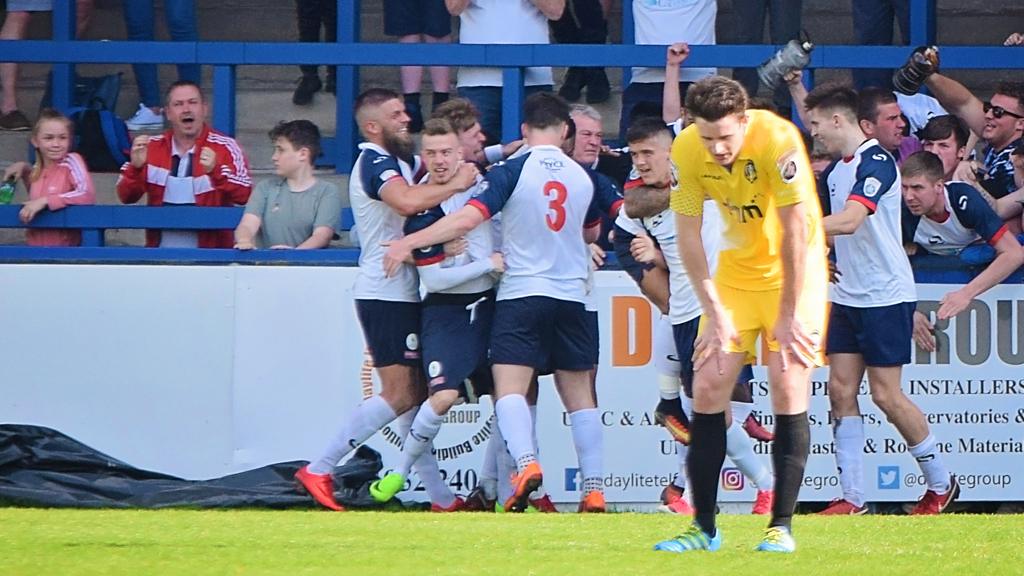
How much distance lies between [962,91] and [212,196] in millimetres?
4537

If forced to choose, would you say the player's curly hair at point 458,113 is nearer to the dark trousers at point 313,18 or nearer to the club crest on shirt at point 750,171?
the club crest on shirt at point 750,171

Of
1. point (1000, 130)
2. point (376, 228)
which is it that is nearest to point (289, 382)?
point (376, 228)

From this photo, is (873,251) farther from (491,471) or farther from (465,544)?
(465,544)

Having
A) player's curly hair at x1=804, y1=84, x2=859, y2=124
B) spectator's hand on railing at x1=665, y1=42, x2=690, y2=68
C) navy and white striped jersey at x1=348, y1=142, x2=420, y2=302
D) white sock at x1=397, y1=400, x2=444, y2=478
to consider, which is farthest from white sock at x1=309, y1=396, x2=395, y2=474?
player's curly hair at x1=804, y1=84, x2=859, y2=124

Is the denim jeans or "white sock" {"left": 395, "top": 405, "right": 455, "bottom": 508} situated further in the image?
the denim jeans

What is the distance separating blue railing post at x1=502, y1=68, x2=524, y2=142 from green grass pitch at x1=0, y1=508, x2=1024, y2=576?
2507mm

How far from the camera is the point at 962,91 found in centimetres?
1030

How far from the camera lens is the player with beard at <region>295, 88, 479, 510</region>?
29.2ft

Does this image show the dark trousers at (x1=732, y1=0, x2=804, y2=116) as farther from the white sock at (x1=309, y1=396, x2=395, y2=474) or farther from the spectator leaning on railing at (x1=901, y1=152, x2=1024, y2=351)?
the white sock at (x1=309, y1=396, x2=395, y2=474)

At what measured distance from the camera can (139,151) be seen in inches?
405

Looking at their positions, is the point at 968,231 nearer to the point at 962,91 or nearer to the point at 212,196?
the point at 962,91

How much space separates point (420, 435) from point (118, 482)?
1810 mm

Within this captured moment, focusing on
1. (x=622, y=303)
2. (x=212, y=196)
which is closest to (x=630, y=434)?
(x=622, y=303)

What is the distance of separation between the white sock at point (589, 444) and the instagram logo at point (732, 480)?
1.08 m
